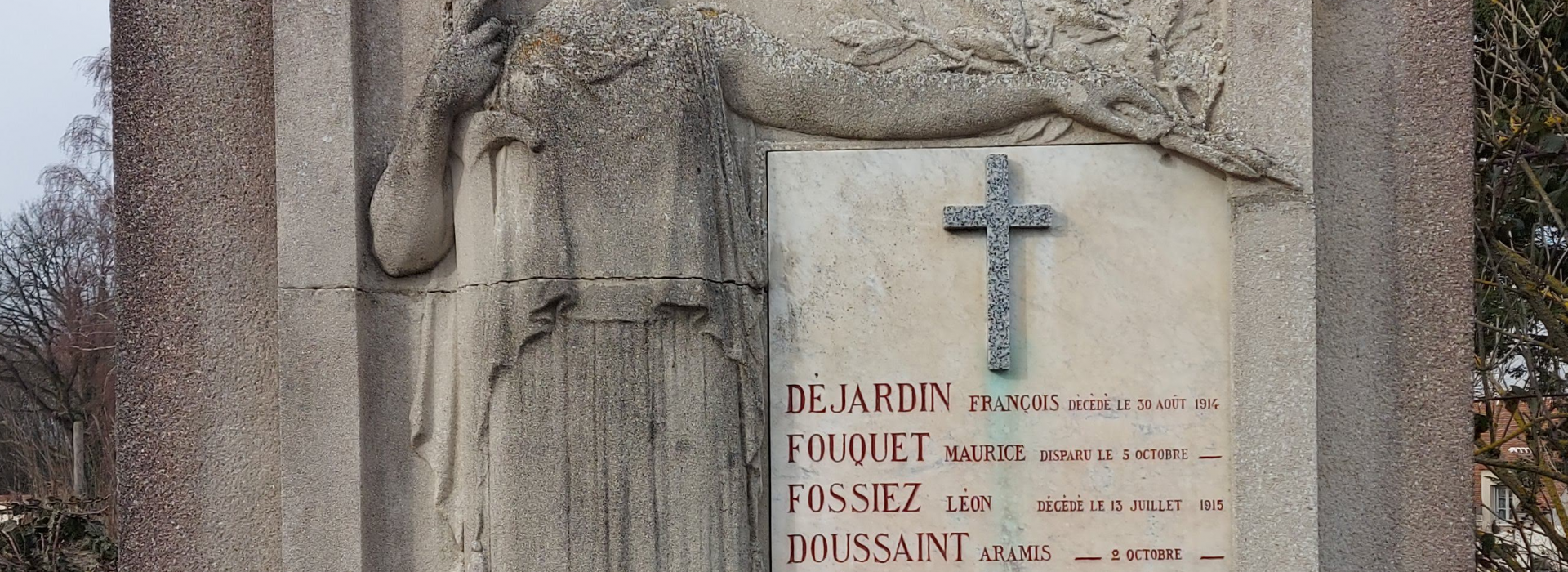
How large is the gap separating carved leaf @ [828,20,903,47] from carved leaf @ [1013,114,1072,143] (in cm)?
51

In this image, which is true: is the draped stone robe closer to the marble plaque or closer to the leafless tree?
the marble plaque

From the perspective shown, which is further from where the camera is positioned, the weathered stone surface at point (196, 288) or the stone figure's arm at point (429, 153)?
the weathered stone surface at point (196, 288)

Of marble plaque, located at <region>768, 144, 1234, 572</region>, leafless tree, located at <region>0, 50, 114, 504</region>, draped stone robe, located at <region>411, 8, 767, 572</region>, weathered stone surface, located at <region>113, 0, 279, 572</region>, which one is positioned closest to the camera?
draped stone robe, located at <region>411, 8, 767, 572</region>

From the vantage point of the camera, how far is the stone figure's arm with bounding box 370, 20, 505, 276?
4.20 meters

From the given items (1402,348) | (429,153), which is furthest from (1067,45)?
(429,153)

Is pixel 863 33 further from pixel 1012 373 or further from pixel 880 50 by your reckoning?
pixel 1012 373

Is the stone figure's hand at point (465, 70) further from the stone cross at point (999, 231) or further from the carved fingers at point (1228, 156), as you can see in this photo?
the carved fingers at point (1228, 156)

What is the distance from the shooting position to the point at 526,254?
4133 mm

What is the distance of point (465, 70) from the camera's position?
4.19m

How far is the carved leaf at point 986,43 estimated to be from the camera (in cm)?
434

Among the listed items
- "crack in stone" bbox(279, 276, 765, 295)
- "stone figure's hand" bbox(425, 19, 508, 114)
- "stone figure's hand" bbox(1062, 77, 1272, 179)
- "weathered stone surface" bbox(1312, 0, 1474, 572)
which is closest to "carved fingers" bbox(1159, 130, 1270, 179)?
"stone figure's hand" bbox(1062, 77, 1272, 179)

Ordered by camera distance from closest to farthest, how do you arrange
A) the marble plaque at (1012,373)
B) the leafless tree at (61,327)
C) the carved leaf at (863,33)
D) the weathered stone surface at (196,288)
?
1. the marble plaque at (1012,373)
2. the carved leaf at (863,33)
3. the weathered stone surface at (196,288)
4. the leafless tree at (61,327)

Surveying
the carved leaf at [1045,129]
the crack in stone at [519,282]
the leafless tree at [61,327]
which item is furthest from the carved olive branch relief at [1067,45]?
the leafless tree at [61,327]

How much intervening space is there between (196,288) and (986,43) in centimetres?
274
